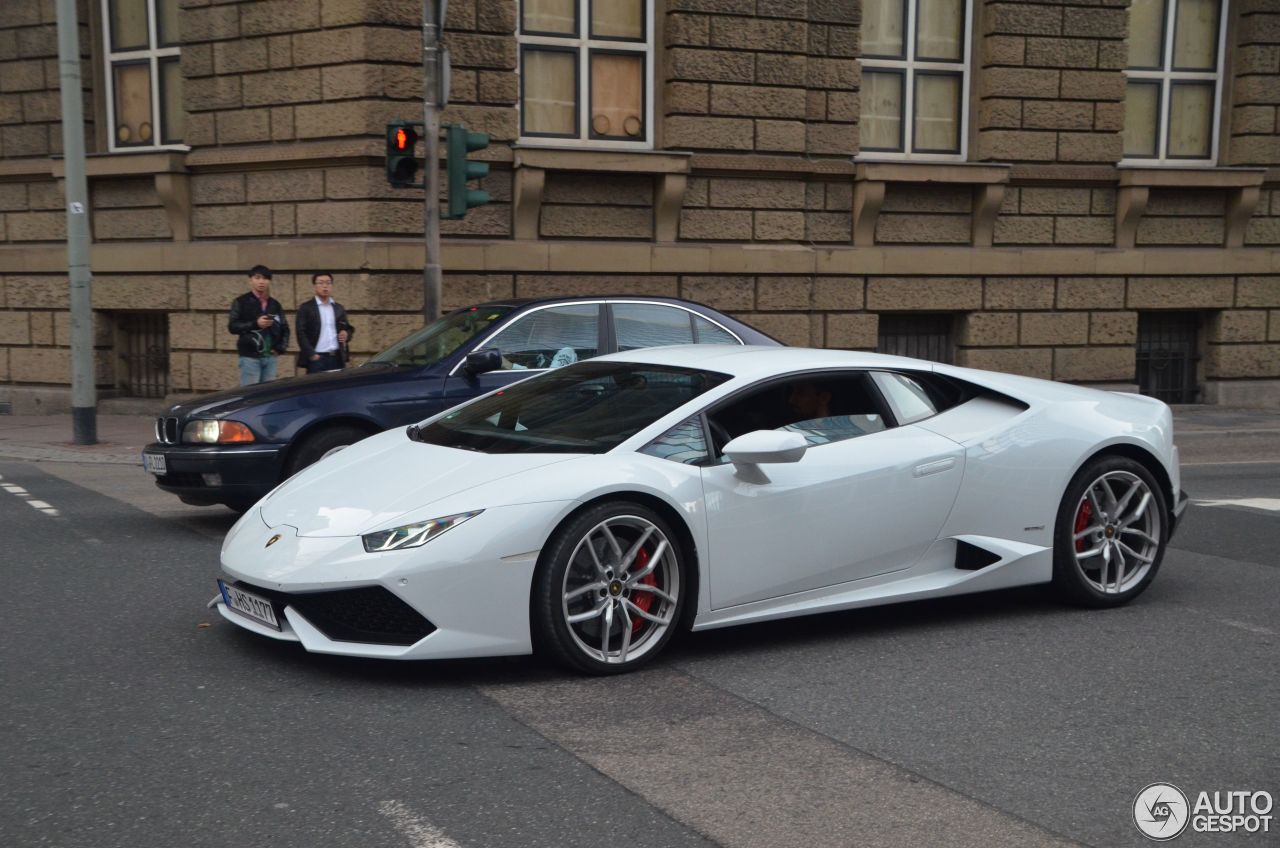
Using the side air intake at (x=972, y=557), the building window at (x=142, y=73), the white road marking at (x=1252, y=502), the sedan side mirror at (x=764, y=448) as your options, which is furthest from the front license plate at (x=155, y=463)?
the building window at (x=142, y=73)

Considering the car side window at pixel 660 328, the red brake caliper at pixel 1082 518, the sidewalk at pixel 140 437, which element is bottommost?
the sidewalk at pixel 140 437

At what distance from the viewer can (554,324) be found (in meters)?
9.27

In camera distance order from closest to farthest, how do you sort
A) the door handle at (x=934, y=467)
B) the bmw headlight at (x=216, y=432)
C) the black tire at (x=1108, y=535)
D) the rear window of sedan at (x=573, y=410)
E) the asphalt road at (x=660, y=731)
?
the asphalt road at (x=660, y=731), the rear window of sedan at (x=573, y=410), the door handle at (x=934, y=467), the black tire at (x=1108, y=535), the bmw headlight at (x=216, y=432)

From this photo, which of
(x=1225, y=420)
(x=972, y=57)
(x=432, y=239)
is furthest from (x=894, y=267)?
(x=432, y=239)

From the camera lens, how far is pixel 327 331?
12438mm

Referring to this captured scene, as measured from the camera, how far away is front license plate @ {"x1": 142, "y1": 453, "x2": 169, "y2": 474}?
8.24 m

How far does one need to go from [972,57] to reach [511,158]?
626 centimetres

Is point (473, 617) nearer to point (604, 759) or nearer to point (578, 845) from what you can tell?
point (604, 759)

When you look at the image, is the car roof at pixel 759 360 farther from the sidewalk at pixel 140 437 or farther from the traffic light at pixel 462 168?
the sidewalk at pixel 140 437

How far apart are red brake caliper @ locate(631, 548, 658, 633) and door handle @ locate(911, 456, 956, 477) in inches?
50.3

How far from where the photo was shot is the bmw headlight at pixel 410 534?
485cm

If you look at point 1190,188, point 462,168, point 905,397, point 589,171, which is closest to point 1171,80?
point 1190,188

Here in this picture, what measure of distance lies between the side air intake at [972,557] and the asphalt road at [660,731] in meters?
0.28

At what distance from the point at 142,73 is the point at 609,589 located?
1403 cm
